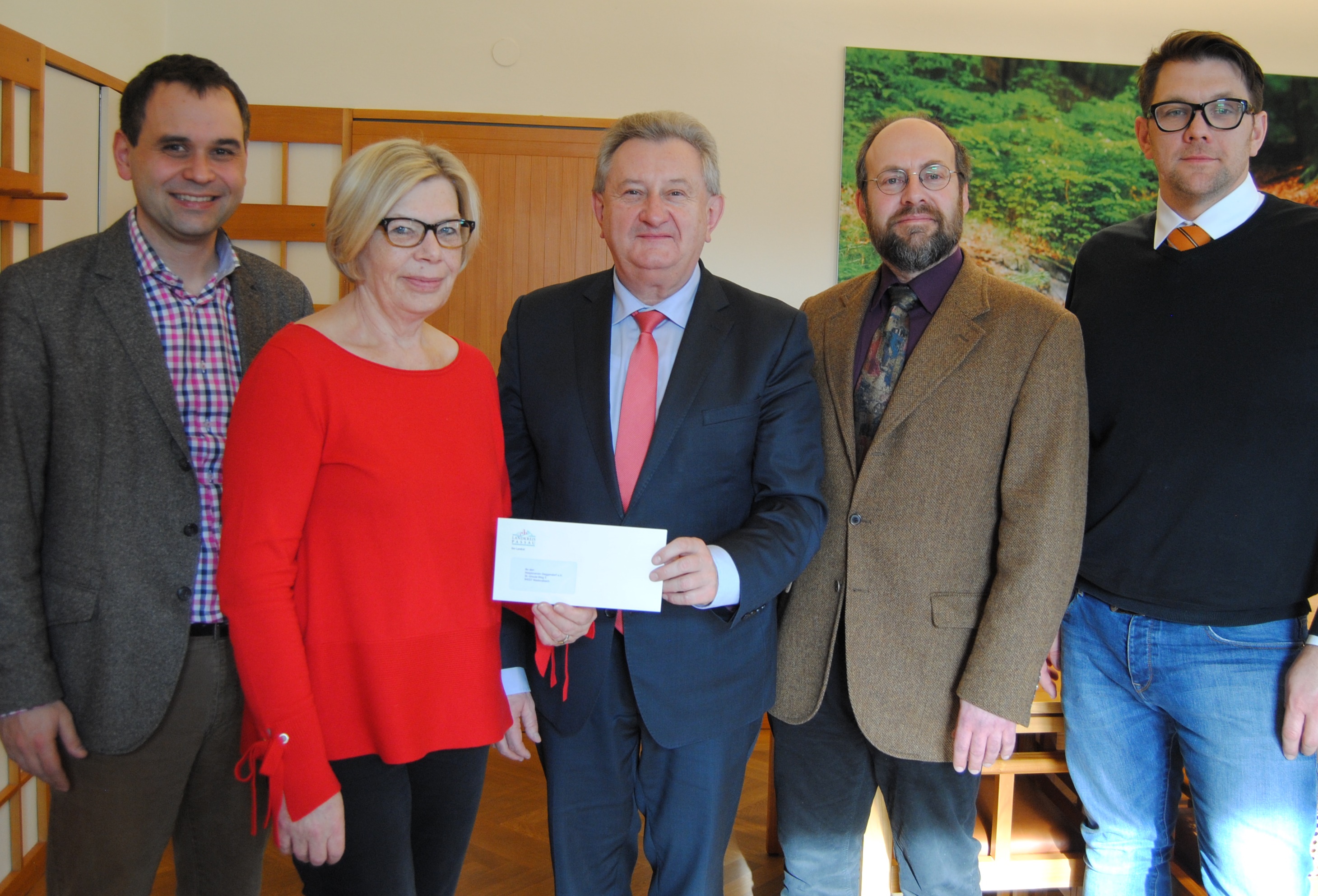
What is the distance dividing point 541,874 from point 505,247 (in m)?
3.14

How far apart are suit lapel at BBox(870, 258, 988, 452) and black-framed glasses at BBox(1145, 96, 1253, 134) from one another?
576 mm

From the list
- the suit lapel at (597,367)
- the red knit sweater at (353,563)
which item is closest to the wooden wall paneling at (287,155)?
the suit lapel at (597,367)

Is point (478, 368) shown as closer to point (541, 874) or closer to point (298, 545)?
point (298, 545)

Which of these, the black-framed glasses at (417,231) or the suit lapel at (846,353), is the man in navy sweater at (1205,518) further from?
the black-framed glasses at (417,231)

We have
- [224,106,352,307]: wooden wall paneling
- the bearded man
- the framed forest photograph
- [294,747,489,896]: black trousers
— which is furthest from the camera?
the framed forest photograph

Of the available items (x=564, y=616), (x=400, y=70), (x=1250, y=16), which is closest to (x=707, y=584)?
(x=564, y=616)

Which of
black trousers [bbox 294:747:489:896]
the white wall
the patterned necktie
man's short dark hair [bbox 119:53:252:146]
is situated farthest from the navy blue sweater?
the white wall

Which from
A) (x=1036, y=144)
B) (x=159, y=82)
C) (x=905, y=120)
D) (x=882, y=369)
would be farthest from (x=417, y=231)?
(x=1036, y=144)

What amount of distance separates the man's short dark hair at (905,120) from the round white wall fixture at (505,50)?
3.06 metres

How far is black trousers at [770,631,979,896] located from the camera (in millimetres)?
1869

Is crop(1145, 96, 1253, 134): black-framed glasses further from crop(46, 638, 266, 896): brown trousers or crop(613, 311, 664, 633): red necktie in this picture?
crop(46, 638, 266, 896): brown trousers

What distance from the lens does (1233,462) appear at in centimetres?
181

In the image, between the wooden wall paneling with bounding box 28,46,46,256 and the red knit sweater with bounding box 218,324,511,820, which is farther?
the wooden wall paneling with bounding box 28,46,46,256

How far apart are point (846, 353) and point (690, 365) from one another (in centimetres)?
43
